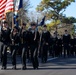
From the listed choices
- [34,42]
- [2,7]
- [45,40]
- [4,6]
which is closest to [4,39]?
[34,42]

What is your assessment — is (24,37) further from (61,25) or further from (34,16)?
(34,16)

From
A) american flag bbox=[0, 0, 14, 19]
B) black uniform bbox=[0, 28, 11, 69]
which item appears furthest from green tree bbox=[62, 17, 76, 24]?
black uniform bbox=[0, 28, 11, 69]

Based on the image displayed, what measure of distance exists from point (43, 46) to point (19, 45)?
3.43 m

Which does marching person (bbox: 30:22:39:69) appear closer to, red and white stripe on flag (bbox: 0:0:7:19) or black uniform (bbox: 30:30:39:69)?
black uniform (bbox: 30:30:39:69)

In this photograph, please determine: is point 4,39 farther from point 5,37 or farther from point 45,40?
point 45,40

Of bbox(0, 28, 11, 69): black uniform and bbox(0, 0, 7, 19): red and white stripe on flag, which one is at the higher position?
bbox(0, 0, 7, 19): red and white stripe on flag

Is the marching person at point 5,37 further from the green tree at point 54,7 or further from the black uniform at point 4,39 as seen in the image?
the green tree at point 54,7

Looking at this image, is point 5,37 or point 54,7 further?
point 54,7

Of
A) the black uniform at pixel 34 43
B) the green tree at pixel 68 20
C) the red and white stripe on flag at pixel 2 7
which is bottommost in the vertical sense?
the black uniform at pixel 34 43

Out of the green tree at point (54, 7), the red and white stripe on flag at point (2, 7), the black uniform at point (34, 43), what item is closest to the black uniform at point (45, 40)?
the red and white stripe on flag at point (2, 7)

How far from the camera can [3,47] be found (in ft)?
47.1

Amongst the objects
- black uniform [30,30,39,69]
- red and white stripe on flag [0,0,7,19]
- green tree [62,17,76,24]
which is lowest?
black uniform [30,30,39,69]

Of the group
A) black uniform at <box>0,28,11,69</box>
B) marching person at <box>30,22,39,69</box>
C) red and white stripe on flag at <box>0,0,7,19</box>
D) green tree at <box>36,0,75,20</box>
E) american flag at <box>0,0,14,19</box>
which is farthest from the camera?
green tree at <box>36,0,75,20</box>
